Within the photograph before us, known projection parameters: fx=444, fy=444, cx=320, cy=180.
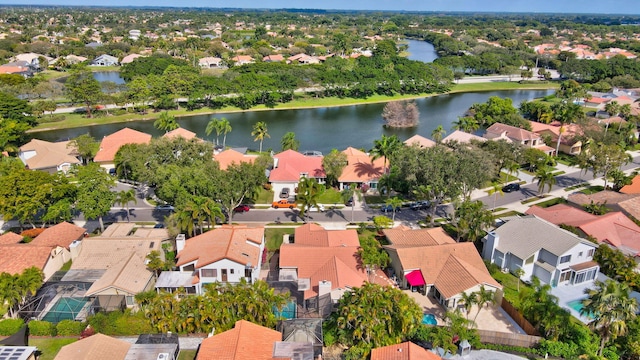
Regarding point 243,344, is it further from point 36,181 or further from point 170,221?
point 36,181

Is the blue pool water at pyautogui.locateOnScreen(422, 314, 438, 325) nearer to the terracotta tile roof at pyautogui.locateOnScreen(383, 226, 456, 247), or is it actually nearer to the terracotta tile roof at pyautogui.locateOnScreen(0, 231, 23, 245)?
the terracotta tile roof at pyautogui.locateOnScreen(383, 226, 456, 247)

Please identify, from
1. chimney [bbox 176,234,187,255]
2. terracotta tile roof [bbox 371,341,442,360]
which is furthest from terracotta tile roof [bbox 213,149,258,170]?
terracotta tile roof [bbox 371,341,442,360]

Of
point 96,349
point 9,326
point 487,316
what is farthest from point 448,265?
point 9,326

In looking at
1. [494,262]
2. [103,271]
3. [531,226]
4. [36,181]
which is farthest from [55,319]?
[531,226]

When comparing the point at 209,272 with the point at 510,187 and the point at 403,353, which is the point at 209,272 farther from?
the point at 510,187

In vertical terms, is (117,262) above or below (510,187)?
above
